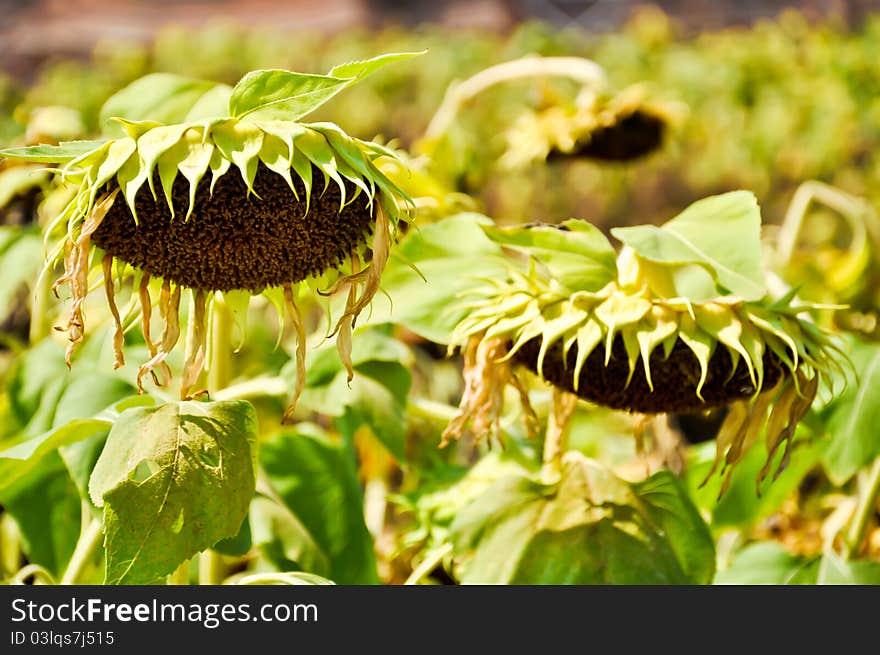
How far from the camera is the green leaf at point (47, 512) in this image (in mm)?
665

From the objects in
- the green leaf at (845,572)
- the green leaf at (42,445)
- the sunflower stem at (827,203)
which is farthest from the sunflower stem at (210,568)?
the sunflower stem at (827,203)

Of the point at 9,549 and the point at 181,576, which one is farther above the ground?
the point at 9,549

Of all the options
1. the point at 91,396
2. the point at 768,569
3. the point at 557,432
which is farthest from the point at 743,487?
the point at 91,396

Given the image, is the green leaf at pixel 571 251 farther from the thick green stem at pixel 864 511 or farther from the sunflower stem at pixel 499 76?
the sunflower stem at pixel 499 76

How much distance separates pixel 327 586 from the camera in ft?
1.78

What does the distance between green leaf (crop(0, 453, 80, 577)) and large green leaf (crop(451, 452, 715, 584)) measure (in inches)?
8.8

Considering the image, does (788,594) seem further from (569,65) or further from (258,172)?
(569,65)

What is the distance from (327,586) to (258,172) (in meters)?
0.19

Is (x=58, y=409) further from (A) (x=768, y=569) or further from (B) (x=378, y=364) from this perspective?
(A) (x=768, y=569)

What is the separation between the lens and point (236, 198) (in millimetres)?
462

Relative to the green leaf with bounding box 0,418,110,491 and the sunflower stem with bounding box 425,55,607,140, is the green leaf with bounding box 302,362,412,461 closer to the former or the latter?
the green leaf with bounding box 0,418,110,491

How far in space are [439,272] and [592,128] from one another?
0.57 meters

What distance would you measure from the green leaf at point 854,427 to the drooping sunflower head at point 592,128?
1.61 feet

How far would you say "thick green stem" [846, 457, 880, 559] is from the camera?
756 mm
